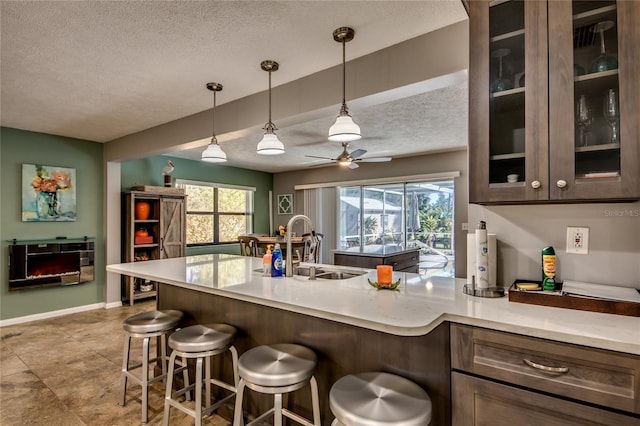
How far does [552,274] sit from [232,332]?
5.83 ft

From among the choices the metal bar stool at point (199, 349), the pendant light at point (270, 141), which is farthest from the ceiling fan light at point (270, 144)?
the metal bar stool at point (199, 349)

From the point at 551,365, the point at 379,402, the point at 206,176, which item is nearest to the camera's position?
the point at 551,365

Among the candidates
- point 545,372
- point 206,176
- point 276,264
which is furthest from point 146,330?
point 206,176

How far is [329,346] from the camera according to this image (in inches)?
70.9

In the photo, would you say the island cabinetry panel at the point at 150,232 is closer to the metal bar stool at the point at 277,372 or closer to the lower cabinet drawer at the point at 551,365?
the metal bar stool at the point at 277,372

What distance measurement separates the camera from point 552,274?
1.61 metres

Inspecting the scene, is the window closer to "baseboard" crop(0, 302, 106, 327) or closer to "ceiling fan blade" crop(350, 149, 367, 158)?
"baseboard" crop(0, 302, 106, 327)

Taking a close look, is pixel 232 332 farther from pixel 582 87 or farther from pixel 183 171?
pixel 183 171

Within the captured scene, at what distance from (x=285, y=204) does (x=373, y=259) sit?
4284mm

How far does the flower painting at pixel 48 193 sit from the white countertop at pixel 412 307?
10.6 ft

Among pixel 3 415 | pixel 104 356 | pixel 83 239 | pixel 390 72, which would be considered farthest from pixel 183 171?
pixel 390 72

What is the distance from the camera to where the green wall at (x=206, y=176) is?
552 cm

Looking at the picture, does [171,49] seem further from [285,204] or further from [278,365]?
[285,204]

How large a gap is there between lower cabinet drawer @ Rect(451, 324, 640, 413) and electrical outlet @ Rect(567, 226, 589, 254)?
713 millimetres
